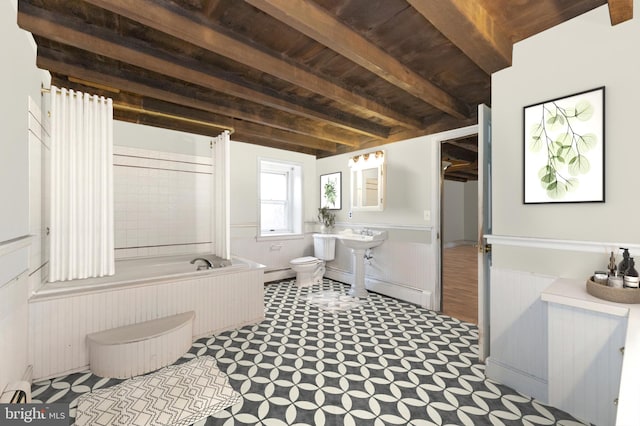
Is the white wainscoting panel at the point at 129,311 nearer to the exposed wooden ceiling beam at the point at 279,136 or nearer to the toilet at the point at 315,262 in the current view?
the toilet at the point at 315,262

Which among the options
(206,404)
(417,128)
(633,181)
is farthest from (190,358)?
(417,128)

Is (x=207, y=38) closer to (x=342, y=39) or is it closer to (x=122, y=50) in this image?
(x=122, y=50)

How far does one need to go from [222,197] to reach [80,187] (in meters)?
1.28

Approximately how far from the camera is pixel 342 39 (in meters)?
1.70

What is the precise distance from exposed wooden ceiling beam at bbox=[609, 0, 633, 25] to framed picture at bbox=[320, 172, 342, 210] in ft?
11.3

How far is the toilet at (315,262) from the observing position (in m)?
4.21

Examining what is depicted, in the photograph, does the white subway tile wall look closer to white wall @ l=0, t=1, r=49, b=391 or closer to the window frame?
the window frame

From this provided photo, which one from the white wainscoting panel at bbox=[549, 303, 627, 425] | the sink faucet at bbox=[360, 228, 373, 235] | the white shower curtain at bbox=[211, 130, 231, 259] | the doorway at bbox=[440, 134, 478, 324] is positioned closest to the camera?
the white wainscoting panel at bbox=[549, 303, 627, 425]

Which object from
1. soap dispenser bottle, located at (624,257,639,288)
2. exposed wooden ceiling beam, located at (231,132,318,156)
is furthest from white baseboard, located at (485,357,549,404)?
exposed wooden ceiling beam, located at (231,132,318,156)

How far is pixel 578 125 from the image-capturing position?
5.41 feet

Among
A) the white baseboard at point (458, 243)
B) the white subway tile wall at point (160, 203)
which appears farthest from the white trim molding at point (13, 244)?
the white baseboard at point (458, 243)

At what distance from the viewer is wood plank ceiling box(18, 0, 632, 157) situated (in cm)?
156

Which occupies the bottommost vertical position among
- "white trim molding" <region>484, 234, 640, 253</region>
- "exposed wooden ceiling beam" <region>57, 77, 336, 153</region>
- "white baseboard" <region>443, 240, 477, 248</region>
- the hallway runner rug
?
the hallway runner rug

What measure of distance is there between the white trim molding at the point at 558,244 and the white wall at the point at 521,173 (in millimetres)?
25
